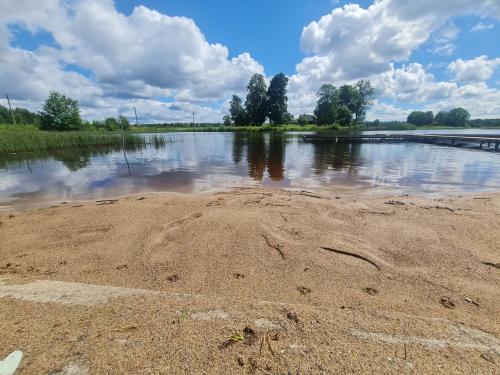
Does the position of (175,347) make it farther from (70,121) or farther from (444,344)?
(70,121)

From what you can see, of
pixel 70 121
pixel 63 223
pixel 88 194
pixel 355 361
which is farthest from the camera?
pixel 70 121

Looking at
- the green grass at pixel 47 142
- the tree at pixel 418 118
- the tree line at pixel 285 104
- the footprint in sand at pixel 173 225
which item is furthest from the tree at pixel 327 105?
the footprint in sand at pixel 173 225

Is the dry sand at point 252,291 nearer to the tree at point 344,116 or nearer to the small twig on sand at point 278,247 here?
the small twig on sand at point 278,247

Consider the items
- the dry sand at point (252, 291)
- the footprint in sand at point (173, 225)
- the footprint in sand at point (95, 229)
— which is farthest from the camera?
the footprint in sand at point (95, 229)

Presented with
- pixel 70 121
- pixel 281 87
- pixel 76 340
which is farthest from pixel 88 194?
pixel 281 87

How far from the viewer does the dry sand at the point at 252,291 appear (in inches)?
82.6

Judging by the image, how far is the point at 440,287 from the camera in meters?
3.49

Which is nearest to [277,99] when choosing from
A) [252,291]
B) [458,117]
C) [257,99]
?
[257,99]

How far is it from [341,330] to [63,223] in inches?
266

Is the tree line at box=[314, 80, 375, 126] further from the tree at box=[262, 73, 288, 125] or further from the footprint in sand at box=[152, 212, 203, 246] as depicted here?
the footprint in sand at box=[152, 212, 203, 246]

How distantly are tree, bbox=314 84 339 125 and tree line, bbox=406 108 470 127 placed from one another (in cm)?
7960

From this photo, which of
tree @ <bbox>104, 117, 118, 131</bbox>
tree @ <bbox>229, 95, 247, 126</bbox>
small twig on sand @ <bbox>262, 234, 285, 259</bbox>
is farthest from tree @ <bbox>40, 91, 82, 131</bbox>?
small twig on sand @ <bbox>262, 234, 285, 259</bbox>

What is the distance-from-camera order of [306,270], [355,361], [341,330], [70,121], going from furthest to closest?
[70,121], [306,270], [341,330], [355,361]

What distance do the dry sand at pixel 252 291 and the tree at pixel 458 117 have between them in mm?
156580
